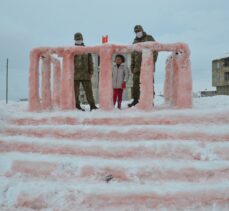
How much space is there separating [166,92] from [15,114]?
485 cm

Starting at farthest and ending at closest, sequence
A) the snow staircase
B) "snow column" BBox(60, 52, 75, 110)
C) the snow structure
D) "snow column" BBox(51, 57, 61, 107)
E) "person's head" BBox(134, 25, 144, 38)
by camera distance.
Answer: "snow column" BBox(51, 57, 61, 107)
"person's head" BBox(134, 25, 144, 38)
"snow column" BBox(60, 52, 75, 110)
the snow structure
the snow staircase

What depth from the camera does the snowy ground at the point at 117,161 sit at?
17.3ft

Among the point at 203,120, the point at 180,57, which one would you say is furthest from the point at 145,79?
the point at 203,120

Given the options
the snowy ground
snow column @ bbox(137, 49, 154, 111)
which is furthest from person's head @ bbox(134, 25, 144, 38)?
the snowy ground

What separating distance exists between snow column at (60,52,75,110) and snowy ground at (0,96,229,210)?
1066 mm

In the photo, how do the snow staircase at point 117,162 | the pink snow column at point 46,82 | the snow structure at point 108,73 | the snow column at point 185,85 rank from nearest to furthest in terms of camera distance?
the snow staircase at point 117,162, the snow structure at point 108,73, the snow column at point 185,85, the pink snow column at point 46,82

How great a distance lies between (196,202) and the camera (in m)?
5.21

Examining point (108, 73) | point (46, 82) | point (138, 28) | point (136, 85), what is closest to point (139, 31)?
point (138, 28)

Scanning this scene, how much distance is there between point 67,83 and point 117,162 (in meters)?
3.43

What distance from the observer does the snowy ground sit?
207 inches

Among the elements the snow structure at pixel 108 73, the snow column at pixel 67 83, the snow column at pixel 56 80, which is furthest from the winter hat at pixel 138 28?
the snow column at pixel 56 80

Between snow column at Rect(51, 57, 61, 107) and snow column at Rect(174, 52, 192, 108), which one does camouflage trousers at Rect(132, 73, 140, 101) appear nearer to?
snow column at Rect(174, 52, 192, 108)

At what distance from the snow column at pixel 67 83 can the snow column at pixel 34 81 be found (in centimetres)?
70

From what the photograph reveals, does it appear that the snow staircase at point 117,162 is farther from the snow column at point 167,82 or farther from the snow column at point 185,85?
the snow column at point 167,82
